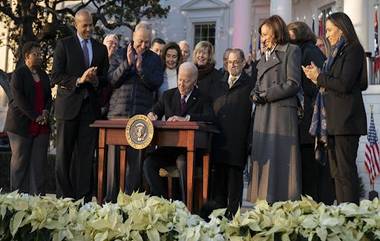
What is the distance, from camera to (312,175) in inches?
247

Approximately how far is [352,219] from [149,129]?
2679mm

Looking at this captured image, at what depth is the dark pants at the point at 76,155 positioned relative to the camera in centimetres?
655

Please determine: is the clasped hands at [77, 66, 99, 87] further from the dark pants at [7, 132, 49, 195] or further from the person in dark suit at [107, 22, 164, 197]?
the dark pants at [7, 132, 49, 195]

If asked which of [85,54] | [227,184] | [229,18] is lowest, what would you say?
[227,184]

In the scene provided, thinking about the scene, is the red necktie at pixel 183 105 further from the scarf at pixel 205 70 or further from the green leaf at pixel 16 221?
the green leaf at pixel 16 221

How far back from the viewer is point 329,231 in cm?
296

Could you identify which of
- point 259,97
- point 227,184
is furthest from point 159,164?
point 259,97

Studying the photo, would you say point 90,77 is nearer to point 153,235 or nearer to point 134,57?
point 134,57

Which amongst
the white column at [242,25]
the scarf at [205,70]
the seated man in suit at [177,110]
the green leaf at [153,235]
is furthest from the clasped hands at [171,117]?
the white column at [242,25]

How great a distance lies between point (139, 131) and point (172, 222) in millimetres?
2516

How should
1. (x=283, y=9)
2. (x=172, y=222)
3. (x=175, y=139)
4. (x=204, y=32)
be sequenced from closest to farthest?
(x=172, y=222), (x=175, y=139), (x=283, y=9), (x=204, y=32)

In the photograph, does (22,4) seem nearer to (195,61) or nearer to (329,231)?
(195,61)

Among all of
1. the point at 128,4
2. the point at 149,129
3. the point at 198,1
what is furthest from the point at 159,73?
the point at 198,1

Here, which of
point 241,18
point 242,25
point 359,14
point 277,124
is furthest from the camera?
point 241,18
